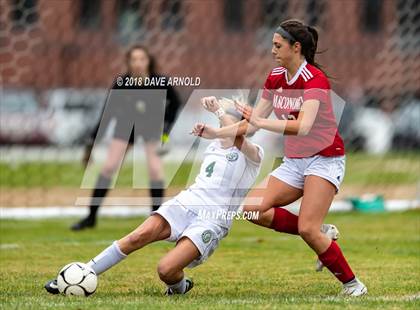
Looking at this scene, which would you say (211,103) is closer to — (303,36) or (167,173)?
(303,36)

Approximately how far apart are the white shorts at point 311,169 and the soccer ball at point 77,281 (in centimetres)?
146

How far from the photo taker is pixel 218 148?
22.7ft

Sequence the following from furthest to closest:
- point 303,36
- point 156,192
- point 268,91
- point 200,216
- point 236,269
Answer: point 156,192
point 236,269
point 268,91
point 303,36
point 200,216

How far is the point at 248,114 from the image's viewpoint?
258 inches

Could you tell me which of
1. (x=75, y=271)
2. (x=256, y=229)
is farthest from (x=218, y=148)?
(x=256, y=229)

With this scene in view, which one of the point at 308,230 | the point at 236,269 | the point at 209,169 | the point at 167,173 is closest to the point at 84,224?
the point at 236,269

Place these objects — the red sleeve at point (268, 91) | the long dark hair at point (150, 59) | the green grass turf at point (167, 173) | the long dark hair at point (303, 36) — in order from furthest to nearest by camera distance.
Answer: the green grass turf at point (167, 173) → the long dark hair at point (150, 59) → the red sleeve at point (268, 91) → the long dark hair at point (303, 36)

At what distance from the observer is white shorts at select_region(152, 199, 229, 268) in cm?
661

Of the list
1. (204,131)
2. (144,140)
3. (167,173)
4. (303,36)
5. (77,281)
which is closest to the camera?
(77,281)

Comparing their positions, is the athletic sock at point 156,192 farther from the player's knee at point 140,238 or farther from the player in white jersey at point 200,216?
the player's knee at point 140,238

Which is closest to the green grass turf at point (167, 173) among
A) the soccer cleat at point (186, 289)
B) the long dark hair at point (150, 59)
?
the long dark hair at point (150, 59)

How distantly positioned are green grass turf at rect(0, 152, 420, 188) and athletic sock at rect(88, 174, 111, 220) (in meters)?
3.12

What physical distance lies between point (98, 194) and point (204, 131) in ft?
16.5

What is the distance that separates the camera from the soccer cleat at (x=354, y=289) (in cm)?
669
